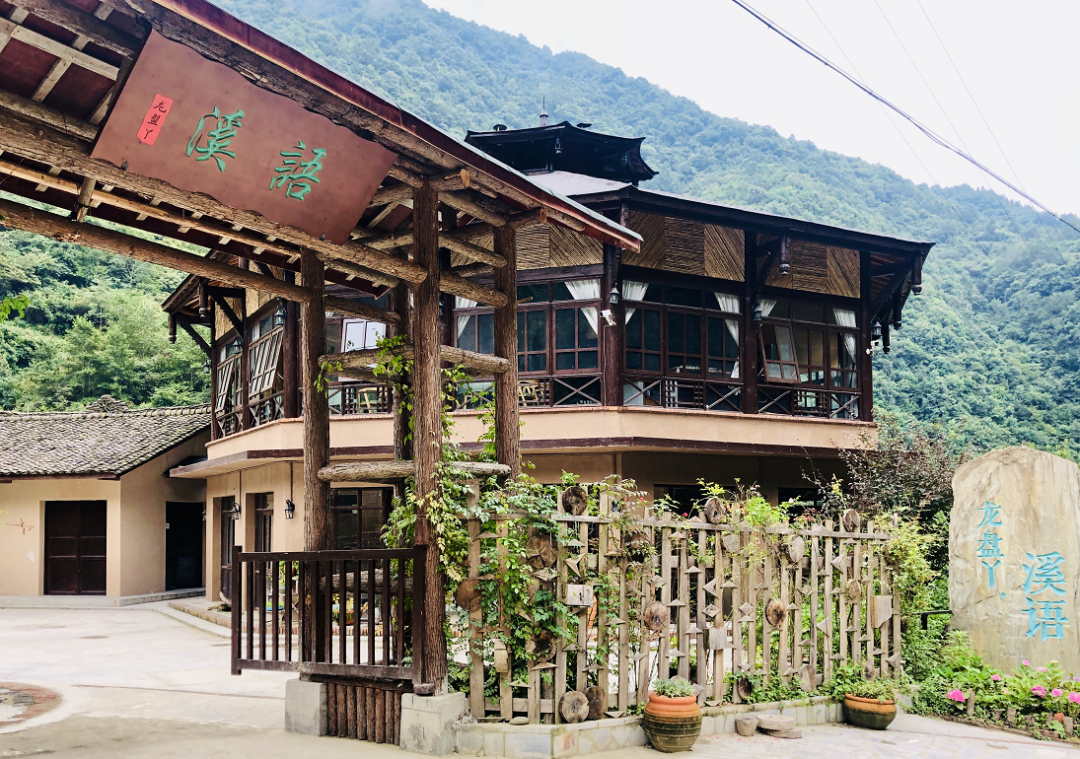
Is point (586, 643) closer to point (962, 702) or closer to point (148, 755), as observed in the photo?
point (148, 755)

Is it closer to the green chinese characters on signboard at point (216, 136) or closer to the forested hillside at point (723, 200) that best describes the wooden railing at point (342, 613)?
the green chinese characters on signboard at point (216, 136)

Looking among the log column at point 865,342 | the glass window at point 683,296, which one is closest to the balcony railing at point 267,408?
the glass window at point 683,296

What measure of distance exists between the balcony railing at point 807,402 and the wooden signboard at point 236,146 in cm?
993

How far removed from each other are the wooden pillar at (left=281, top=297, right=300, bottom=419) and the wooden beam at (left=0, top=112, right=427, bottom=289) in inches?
323

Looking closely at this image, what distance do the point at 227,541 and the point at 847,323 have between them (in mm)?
12854

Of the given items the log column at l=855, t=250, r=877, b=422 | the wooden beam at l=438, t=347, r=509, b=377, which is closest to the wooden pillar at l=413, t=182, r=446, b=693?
the wooden beam at l=438, t=347, r=509, b=377

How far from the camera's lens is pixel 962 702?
7.77 m

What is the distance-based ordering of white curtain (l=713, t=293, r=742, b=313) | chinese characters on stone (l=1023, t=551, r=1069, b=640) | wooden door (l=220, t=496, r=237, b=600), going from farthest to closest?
1. wooden door (l=220, t=496, r=237, b=600)
2. white curtain (l=713, t=293, r=742, b=313)
3. chinese characters on stone (l=1023, t=551, r=1069, b=640)

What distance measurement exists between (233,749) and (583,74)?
60.1 metres

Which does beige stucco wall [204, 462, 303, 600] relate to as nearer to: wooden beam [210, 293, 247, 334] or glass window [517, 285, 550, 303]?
wooden beam [210, 293, 247, 334]

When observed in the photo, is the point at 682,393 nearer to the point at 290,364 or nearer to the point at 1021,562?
the point at 290,364

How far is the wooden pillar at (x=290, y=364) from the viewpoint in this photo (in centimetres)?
1435

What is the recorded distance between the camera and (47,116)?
203 inches

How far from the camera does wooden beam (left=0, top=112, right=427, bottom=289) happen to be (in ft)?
15.8
